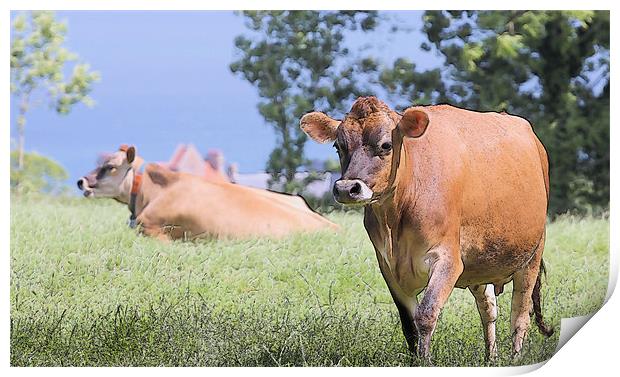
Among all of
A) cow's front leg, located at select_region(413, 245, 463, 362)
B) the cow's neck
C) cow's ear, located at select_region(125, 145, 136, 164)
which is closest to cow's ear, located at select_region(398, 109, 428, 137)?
the cow's neck

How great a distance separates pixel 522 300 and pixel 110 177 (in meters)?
4.55

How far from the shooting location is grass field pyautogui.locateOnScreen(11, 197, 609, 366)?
569 cm

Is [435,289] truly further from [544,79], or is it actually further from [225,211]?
[544,79]

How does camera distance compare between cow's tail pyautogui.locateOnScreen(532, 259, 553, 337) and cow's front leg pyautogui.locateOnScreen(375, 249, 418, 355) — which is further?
cow's tail pyautogui.locateOnScreen(532, 259, 553, 337)

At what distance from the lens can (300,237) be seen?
27.0 ft

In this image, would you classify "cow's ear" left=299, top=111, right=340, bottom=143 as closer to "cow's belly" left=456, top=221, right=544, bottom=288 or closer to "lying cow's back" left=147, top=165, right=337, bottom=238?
"cow's belly" left=456, top=221, right=544, bottom=288

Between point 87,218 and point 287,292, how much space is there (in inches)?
91.8

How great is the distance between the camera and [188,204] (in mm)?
8742

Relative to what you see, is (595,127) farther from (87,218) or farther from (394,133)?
(394,133)

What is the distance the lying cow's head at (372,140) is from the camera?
4633mm

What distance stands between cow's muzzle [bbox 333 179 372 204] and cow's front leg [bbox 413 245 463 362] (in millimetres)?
459

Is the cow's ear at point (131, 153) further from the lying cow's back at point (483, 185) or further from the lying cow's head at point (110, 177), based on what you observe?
the lying cow's back at point (483, 185)

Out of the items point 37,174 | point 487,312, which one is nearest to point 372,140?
point 487,312
